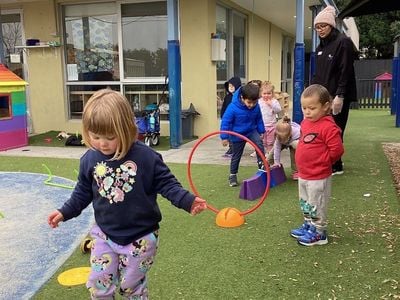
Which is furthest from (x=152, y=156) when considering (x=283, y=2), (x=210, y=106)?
(x=283, y=2)

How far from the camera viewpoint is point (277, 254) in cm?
375

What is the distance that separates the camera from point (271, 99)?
24.9ft

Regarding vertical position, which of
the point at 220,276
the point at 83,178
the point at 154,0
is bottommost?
the point at 220,276

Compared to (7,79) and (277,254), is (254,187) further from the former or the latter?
(7,79)

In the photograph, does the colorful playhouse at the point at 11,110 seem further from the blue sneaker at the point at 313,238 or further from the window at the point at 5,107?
the blue sneaker at the point at 313,238

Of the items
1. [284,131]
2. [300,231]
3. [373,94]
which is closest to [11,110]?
[284,131]

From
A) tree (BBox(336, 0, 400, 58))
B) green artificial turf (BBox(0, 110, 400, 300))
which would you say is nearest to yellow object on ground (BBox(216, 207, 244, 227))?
green artificial turf (BBox(0, 110, 400, 300))

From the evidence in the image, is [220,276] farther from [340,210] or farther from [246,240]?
[340,210]

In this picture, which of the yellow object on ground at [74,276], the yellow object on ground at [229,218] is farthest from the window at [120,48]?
the yellow object on ground at [74,276]

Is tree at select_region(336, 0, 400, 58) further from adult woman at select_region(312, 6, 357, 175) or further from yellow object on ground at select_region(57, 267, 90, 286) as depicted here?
yellow object on ground at select_region(57, 267, 90, 286)

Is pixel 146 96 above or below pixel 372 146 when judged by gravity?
above

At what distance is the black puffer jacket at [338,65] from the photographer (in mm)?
5852

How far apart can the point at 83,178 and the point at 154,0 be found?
29.3 ft

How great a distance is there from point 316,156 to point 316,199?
36cm
